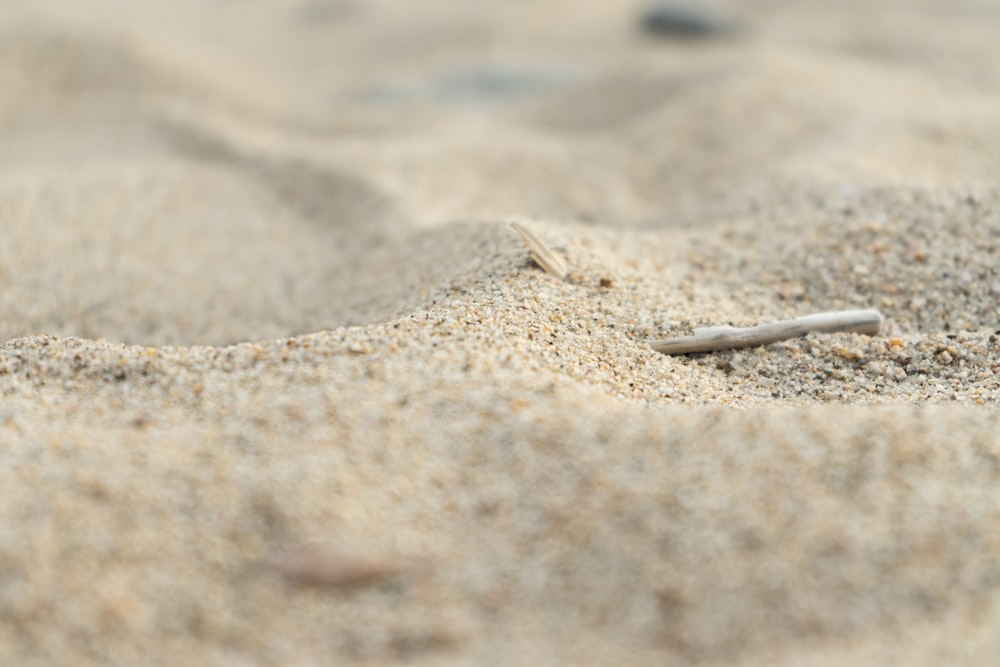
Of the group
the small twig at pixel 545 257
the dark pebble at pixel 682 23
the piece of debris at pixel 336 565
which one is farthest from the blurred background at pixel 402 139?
the piece of debris at pixel 336 565

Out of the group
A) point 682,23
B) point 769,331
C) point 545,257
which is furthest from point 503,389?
point 682,23

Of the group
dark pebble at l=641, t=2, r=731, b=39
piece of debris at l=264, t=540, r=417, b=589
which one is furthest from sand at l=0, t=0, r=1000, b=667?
dark pebble at l=641, t=2, r=731, b=39

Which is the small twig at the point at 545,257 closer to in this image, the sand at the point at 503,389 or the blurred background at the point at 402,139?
the sand at the point at 503,389

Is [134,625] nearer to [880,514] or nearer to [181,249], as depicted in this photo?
[880,514]

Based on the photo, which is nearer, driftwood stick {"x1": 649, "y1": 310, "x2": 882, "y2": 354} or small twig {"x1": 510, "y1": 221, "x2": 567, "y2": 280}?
driftwood stick {"x1": 649, "y1": 310, "x2": 882, "y2": 354}

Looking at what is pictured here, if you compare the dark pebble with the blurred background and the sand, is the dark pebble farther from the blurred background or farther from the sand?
the sand

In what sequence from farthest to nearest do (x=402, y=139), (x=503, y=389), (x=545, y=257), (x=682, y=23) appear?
(x=682, y=23) → (x=402, y=139) → (x=545, y=257) → (x=503, y=389)

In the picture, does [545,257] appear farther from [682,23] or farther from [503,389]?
[682,23]
